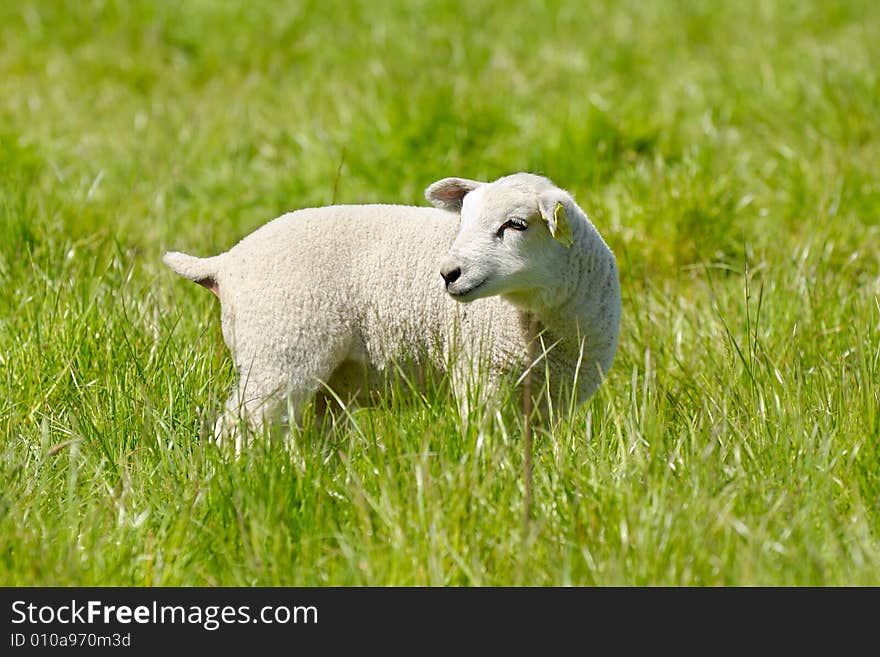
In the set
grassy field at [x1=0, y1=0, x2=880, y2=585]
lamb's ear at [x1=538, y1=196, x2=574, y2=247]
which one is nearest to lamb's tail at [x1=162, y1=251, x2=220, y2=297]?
grassy field at [x1=0, y1=0, x2=880, y2=585]

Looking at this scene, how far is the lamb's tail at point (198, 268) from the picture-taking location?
3.32 m

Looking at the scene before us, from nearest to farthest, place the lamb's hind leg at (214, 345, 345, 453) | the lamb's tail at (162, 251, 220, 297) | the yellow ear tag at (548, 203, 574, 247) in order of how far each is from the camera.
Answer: the yellow ear tag at (548, 203, 574, 247)
the lamb's hind leg at (214, 345, 345, 453)
the lamb's tail at (162, 251, 220, 297)

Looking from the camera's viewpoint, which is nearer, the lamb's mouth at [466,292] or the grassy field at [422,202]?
the grassy field at [422,202]

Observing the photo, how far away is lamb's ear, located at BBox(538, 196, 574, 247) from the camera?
A: 9.75ft

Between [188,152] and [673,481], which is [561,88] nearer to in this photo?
[188,152]

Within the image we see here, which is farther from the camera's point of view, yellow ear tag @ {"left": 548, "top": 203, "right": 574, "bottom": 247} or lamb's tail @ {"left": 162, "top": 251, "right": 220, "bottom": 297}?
lamb's tail @ {"left": 162, "top": 251, "right": 220, "bottom": 297}

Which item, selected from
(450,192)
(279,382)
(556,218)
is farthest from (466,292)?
(279,382)

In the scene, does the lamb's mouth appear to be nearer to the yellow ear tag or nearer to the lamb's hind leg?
the yellow ear tag

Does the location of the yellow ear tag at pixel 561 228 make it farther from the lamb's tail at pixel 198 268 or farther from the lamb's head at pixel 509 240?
the lamb's tail at pixel 198 268

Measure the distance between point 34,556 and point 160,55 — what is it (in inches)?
227

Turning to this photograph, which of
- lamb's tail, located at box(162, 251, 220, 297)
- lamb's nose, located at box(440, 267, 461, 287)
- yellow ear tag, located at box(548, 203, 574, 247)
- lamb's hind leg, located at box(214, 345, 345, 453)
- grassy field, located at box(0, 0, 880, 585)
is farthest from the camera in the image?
lamb's tail, located at box(162, 251, 220, 297)

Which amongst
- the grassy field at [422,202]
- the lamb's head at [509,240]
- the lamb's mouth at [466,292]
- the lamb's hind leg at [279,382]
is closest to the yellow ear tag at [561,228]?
the lamb's head at [509,240]

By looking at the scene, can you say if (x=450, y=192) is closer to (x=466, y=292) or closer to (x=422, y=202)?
(x=466, y=292)

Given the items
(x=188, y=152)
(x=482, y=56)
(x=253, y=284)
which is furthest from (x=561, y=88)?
(x=253, y=284)
